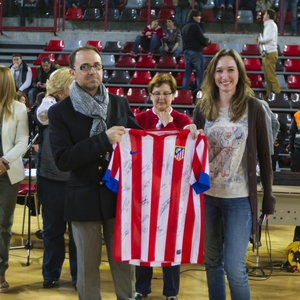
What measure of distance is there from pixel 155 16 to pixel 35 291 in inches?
391

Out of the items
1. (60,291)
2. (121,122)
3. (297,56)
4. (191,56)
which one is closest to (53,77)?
(121,122)

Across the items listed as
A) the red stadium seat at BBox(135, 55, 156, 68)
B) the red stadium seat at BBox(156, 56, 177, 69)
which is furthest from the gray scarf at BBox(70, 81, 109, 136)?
the red stadium seat at BBox(135, 55, 156, 68)

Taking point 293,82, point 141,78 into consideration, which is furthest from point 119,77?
point 293,82

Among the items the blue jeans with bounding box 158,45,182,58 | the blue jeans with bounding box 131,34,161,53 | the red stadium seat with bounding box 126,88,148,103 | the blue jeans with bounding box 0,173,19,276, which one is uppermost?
the blue jeans with bounding box 131,34,161,53

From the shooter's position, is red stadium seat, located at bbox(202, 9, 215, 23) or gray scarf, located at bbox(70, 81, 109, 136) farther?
red stadium seat, located at bbox(202, 9, 215, 23)

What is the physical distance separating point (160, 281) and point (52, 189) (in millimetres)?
1197

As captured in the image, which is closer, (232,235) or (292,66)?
(232,235)

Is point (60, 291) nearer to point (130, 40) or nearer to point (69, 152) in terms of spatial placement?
point (69, 152)

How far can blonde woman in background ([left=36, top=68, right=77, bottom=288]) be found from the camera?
4430 mm

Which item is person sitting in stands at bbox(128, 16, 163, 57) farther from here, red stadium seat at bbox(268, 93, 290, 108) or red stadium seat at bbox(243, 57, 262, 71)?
red stadium seat at bbox(268, 93, 290, 108)

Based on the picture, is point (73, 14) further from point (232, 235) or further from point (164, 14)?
point (232, 235)

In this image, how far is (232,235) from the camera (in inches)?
127

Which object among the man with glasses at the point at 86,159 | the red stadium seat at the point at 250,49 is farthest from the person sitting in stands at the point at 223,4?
the man with glasses at the point at 86,159

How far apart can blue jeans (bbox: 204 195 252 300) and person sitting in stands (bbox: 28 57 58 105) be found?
746cm
